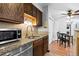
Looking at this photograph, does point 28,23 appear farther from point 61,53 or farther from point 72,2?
point 72,2

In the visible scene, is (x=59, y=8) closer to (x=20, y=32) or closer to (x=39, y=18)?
(x=39, y=18)

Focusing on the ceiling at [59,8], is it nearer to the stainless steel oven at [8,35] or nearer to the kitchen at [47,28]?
the kitchen at [47,28]

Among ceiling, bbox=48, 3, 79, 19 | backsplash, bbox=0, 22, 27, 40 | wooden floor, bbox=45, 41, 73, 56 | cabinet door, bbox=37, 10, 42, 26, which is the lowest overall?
wooden floor, bbox=45, 41, 73, 56

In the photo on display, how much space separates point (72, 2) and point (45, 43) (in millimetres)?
862

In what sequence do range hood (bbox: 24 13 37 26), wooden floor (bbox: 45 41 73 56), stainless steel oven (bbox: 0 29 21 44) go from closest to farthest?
1. stainless steel oven (bbox: 0 29 21 44)
2. wooden floor (bbox: 45 41 73 56)
3. range hood (bbox: 24 13 37 26)

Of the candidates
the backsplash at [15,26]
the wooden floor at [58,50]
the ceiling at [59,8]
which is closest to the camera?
the ceiling at [59,8]

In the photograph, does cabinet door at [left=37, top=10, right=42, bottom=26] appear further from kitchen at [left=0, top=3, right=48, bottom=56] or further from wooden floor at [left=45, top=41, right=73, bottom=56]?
wooden floor at [left=45, top=41, right=73, bottom=56]

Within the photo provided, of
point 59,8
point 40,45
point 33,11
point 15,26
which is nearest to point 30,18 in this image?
point 33,11

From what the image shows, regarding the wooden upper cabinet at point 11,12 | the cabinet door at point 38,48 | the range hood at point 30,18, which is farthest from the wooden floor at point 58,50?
the wooden upper cabinet at point 11,12

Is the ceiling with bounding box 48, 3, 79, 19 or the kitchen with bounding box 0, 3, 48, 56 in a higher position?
the ceiling with bounding box 48, 3, 79, 19

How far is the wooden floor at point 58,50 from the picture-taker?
2082mm

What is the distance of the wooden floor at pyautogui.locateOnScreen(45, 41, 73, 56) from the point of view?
2082 millimetres

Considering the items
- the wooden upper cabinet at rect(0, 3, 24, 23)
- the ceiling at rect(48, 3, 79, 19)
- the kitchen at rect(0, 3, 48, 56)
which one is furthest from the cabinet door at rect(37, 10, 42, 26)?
the wooden upper cabinet at rect(0, 3, 24, 23)

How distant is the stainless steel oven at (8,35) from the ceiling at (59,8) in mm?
650
